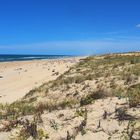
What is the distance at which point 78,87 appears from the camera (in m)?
12.7

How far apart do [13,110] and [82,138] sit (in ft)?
10.3

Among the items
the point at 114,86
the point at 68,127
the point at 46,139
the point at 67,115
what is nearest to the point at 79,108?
the point at 67,115

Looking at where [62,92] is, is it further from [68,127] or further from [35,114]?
[68,127]

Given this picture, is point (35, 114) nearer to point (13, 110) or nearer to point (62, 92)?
point (13, 110)

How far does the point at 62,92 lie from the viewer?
1249 centimetres

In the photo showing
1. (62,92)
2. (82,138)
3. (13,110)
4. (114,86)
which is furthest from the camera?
(62,92)

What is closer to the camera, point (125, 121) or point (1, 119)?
point (125, 121)

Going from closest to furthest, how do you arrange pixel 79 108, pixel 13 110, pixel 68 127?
pixel 68 127 < pixel 79 108 < pixel 13 110

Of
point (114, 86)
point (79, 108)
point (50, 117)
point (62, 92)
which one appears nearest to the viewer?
point (50, 117)

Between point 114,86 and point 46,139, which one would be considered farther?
point 114,86

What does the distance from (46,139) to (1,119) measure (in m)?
1.95

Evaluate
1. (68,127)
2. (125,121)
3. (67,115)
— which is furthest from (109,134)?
(67,115)

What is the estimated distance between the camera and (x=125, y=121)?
23.2ft

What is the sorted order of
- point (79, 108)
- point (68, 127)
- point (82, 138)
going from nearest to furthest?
1. point (82, 138)
2. point (68, 127)
3. point (79, 108)
